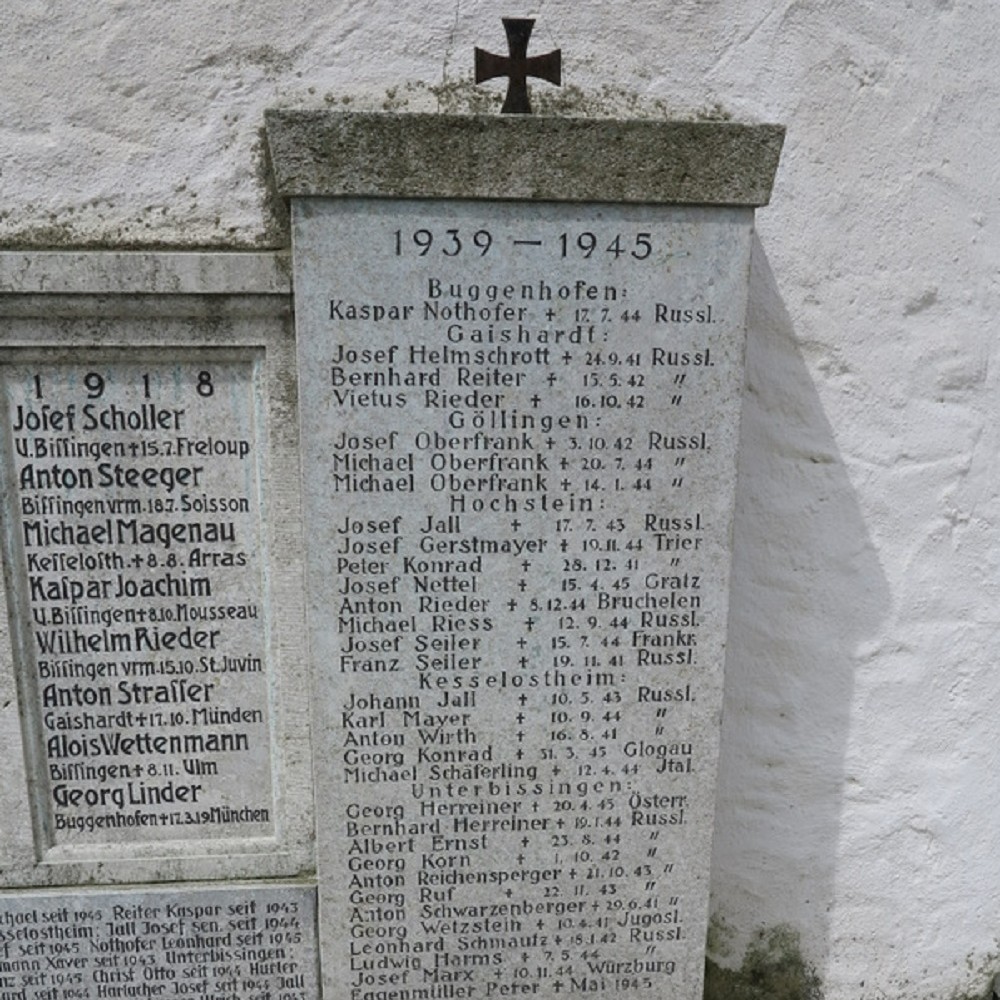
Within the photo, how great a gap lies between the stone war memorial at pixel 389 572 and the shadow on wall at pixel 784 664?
17.3 inches

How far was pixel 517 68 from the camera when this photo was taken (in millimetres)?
2432

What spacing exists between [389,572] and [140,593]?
74 cm

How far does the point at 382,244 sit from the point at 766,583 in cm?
163

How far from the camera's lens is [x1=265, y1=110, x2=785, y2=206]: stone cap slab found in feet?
7.49

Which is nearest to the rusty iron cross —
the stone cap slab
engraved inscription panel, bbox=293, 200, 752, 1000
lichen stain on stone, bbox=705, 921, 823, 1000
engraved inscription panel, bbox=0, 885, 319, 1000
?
the stone cap slab

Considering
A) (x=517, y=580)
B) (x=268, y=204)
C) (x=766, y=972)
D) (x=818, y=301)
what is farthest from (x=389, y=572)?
(x=766, y=972)

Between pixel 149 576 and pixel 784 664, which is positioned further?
pixel 784 664

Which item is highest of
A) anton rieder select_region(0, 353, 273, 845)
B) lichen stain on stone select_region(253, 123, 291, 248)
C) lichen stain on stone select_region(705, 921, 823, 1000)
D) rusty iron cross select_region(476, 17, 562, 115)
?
rusty iron cross select_region(476, 17, 562, 115)

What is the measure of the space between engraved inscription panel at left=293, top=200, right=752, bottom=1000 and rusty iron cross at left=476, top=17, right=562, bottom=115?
299 mm

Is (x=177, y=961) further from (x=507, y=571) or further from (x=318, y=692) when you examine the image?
(x=507, y=571)

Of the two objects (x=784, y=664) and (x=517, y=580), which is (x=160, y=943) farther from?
(x=784, y=664)

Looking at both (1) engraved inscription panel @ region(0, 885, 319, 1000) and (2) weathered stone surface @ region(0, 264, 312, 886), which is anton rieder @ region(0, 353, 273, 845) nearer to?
(2) weathered stone surface @ region(0, 264, 312, 886)

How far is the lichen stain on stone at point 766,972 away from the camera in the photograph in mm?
3279

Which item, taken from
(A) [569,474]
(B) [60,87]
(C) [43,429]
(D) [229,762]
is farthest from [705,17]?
(D) [229,762]
